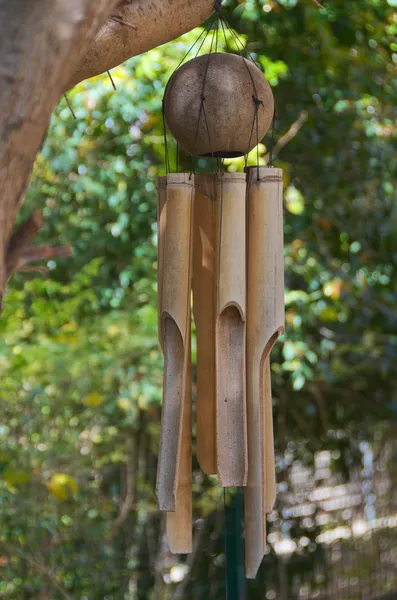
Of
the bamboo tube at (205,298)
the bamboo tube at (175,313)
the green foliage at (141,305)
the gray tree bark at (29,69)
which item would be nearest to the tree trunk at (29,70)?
the gray tree bark at (29,69)

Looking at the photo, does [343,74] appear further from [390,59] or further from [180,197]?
[180,197]

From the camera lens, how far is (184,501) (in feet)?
5.92

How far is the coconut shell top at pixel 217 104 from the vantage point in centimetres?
183

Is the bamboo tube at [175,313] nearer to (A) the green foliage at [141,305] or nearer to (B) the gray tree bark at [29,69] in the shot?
(B) the gray tree bark at [29,69]

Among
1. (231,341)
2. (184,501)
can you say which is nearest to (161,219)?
(231,341)

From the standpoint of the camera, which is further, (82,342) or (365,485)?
(365,485)

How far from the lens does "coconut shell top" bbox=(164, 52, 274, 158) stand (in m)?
1.83

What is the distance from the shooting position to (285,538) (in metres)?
4.35

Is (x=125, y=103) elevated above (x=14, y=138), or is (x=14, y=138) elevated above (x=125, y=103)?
(x=125, y=103)

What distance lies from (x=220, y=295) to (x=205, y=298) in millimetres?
132

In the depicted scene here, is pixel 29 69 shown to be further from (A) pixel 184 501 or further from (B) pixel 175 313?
(A) pixel 184 501

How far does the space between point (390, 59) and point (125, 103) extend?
1.26 meters

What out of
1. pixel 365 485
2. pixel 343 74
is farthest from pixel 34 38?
pixel 365 485

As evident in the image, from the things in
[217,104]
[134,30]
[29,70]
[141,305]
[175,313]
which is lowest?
[29,70]
